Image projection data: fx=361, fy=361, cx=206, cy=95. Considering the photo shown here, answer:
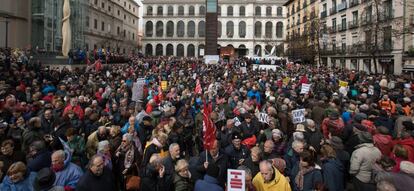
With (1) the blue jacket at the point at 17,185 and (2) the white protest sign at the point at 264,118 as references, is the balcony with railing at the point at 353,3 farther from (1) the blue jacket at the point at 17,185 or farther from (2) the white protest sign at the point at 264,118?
(1) the blue jacket at the point at 17,185

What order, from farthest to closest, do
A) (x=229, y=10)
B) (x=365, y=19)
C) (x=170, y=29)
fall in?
(x=170, y=29)
(x=229, y=10)
(x=365, y=19)

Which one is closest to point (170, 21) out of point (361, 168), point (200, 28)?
point (200, 28)

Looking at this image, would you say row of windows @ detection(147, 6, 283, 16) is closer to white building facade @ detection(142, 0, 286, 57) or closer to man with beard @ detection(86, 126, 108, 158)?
white building facade @ detection(142, 0, 286, 57)

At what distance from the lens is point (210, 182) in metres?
4.97

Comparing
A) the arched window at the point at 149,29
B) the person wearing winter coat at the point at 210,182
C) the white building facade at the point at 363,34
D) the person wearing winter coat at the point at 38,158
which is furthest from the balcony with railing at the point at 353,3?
the arched window at the point at 149,29

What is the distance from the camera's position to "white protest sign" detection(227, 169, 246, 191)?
4672mm

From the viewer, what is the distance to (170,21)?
324 feet

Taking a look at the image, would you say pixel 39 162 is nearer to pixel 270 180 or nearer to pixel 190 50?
pixel 270 180

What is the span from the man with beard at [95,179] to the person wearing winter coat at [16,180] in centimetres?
63

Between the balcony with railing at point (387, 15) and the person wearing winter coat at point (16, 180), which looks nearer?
the person wearing winter coat at point (16, 180)

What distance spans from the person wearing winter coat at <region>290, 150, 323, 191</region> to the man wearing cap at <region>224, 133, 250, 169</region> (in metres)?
1.29

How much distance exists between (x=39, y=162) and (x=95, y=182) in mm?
1248

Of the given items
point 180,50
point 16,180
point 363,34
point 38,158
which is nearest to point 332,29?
point 363,34

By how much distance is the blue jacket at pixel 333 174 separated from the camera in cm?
546
